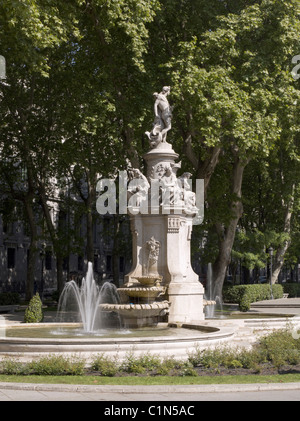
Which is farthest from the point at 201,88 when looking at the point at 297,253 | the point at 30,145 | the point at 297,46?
the point at 297,253

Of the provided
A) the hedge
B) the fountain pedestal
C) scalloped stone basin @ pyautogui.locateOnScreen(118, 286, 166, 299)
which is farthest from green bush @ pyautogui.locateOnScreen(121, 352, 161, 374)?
the hedge

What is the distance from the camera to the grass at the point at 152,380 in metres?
10.6

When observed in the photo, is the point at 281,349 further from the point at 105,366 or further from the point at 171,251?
the point at 171,251

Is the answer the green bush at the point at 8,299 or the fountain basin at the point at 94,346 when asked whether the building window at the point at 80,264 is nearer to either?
the green bush at the point at 8,299

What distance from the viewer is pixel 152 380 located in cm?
1079

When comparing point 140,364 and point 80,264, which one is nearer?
point 140,364

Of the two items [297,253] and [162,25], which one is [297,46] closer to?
[162,25]

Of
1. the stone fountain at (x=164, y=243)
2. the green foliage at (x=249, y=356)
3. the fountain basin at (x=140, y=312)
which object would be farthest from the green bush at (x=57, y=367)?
the stone fountain at (x=164, y=243)

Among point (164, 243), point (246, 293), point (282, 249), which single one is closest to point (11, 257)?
point (282, 249)

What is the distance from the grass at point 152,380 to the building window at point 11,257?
134 ft

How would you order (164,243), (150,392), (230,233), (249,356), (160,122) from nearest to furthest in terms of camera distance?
(150,392) < (249,356) < (164,243) < (160,122) < (230,233)

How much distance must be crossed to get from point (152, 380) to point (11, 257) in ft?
138
